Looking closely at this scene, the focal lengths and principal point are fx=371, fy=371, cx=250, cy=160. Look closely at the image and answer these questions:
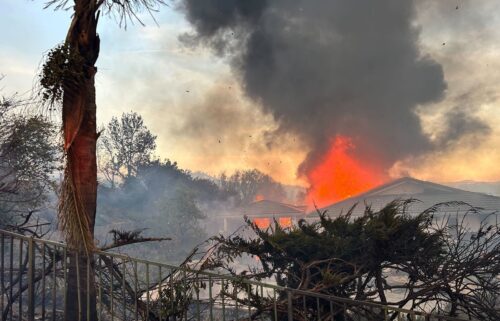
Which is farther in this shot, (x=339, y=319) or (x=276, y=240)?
(x=276, y=240)

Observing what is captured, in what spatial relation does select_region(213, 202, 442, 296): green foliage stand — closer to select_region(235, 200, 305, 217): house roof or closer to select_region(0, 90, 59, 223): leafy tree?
select_region(0, 90, 59, 223): leafy tree

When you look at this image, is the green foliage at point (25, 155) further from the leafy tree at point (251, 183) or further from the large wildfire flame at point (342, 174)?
the leafy tree at point (251, 183)

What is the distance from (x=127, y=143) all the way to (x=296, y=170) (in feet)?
67.5

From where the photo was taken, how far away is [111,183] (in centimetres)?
4362

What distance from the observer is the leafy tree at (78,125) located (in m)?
3.61

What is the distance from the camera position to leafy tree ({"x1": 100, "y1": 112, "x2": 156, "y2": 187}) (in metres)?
43.0

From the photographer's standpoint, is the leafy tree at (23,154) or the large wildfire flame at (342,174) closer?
the leafy tree at (23,154)

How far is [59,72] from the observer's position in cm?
361

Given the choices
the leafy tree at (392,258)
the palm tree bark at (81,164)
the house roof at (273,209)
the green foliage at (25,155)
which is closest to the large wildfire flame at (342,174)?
the house roof at (273,209)

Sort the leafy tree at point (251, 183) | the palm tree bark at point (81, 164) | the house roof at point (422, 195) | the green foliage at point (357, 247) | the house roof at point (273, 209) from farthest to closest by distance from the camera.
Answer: the leafy tree at point (251, 183)
the house roof at point (273, 209)
the house roof at point (422, 195)
the green foliage at point (357, 247)
the palm tree bark at point (81, 164)

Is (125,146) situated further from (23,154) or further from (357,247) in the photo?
(357,247)

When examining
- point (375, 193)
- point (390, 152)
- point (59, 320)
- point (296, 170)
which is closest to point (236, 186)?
point (296, 170)

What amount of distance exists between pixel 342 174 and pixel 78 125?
1555 inches

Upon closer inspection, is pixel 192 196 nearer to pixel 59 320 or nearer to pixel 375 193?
pixel 375 193
